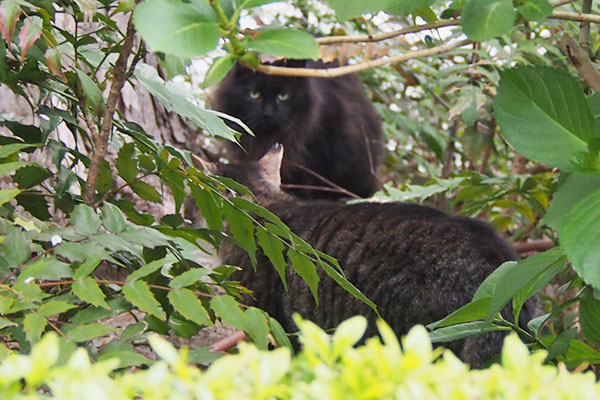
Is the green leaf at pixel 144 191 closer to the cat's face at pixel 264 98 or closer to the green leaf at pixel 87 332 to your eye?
the green leaf at pixel 87 332

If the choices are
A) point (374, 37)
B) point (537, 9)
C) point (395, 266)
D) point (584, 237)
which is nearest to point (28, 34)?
point (374, 37)

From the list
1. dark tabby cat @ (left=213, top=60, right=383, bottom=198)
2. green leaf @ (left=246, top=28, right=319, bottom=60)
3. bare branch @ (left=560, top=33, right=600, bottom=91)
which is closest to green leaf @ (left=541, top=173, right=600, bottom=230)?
bare branch @ (left=560, top=33, right=600, bottom=91)

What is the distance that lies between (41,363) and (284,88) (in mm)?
3398

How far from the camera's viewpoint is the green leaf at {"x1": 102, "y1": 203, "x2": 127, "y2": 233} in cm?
109

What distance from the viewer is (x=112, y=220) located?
1.10 meters

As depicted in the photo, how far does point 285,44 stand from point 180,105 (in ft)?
1.76

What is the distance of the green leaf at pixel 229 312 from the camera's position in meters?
0.97

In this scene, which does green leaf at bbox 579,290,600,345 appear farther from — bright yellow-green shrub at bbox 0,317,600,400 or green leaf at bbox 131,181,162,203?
green leaf at bbox 131,181,162,203

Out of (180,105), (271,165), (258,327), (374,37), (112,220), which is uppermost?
(374,37)

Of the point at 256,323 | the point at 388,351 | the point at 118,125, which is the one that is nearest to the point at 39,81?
the point at 118,125

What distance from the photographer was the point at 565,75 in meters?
0.92

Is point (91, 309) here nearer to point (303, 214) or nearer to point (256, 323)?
point (256, 323)

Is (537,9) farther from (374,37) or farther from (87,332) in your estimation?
(87,332)

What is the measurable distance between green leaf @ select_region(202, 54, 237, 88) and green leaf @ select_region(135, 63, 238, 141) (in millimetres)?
468
